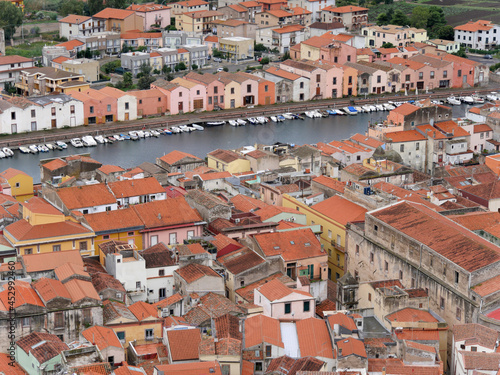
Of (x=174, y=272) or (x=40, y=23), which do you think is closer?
(x=174, y=272)

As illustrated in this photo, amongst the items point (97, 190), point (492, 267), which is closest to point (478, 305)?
point (492, 267)

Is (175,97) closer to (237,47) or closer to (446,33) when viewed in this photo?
(237,47)

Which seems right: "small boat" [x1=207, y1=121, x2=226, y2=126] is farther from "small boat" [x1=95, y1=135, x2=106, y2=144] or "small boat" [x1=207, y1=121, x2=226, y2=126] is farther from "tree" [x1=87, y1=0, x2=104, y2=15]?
"tree" [x1=87, y1=0, x2=104, y2=15]

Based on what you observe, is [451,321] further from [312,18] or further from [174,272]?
[312,18]

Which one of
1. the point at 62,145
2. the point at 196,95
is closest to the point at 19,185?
the point at 62,145

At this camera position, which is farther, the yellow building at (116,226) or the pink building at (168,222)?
the pink building at (168,222)

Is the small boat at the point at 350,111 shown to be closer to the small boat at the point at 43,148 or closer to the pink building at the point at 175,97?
the pink building at the point at 175,97

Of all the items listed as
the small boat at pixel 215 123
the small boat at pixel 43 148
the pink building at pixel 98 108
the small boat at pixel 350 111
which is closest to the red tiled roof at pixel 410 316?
the small boat at pixel 43 148
